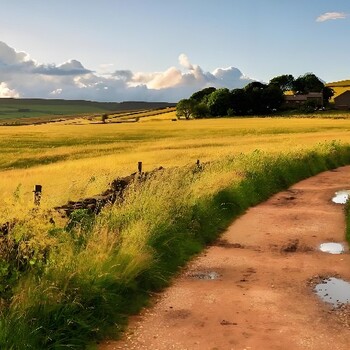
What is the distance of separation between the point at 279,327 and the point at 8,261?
155 inches

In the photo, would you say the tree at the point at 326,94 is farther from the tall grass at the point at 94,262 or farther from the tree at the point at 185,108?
the tall grass at the point at 94,262

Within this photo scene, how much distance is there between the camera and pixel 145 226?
35.2ft

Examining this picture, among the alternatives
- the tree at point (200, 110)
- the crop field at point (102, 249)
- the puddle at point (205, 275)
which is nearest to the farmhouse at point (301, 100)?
the tree at point (200, 110)

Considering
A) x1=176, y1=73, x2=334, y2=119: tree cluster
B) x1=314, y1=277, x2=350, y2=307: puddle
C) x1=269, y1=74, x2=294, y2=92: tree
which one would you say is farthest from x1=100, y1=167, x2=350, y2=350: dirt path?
x1=269, y1=74, x2=294, y2=92: tree

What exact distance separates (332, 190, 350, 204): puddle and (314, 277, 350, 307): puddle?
9050 millimetres

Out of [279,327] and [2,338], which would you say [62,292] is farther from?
[279,327]

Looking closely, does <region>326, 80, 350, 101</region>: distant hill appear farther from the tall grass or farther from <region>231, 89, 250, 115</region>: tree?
the tall grass

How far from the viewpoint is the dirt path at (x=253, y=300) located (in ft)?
23.5

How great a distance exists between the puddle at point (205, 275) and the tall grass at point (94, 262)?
1.50ft

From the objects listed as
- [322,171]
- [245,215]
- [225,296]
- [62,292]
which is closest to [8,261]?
[62,292]

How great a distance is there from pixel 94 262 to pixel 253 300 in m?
2.62

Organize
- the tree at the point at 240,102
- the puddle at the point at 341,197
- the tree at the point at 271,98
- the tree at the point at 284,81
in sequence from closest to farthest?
the puddle at the point at 341,197 → the tree at the point at 240,102 → the tree at the point at 271,98 → the tree at the point at 284,81

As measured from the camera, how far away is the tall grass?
6719 mm

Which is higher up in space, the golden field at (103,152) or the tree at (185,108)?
the tree at (185,108)
